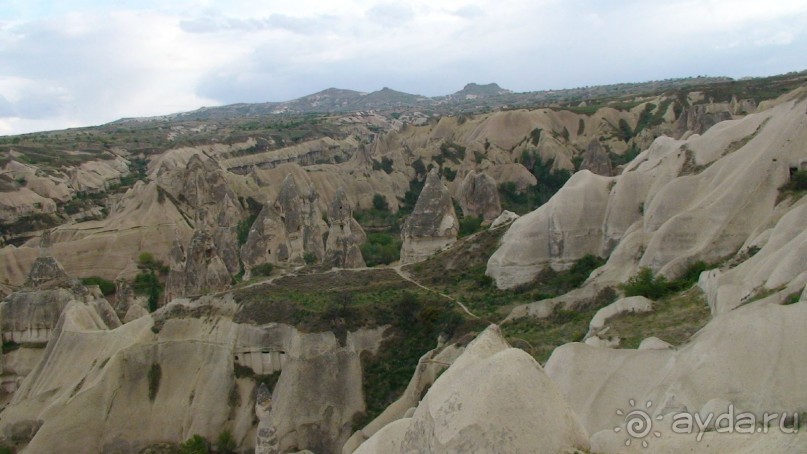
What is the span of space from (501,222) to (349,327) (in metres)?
12.1

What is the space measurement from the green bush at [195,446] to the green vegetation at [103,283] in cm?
2442

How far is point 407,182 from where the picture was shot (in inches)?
2741

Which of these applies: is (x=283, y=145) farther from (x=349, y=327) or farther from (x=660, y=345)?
(x=660, y=345)

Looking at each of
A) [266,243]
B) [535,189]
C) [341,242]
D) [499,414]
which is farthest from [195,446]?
[535,189]

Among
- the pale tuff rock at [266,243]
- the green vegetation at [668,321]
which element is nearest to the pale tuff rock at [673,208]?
the green vegetation at [668,321]

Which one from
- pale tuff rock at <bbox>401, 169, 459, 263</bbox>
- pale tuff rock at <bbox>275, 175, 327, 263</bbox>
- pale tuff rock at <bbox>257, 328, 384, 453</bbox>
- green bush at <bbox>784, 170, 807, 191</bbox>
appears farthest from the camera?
pale tuff rock at <bbox>275, 175, 327, 263</bbox>

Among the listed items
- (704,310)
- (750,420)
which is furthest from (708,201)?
(750,420)

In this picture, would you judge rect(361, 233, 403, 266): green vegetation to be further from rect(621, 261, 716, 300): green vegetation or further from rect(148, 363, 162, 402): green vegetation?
rect(621, 261, 716, 300): green vegetation

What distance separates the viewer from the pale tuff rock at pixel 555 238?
996 inches

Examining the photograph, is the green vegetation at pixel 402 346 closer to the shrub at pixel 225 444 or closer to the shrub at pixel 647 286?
the shrub at pixel 225 444

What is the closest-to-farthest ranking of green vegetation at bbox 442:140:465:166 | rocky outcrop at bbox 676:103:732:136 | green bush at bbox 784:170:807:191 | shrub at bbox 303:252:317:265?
green bush at bbox 784:170:807:191 → shrub at bbox 303:252:317:265 → rocky outcrop at bbox 676:103:732:136 → green vegetation at bbox 442:140:465:166

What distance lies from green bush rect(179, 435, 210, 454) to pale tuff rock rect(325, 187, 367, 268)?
11.9 metres

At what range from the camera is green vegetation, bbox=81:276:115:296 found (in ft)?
142

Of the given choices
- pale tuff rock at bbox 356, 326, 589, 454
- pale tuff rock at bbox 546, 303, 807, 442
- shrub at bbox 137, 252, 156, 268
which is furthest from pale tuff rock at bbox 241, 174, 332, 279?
pale tuff rock at bbox 356, 326, 589, 454
